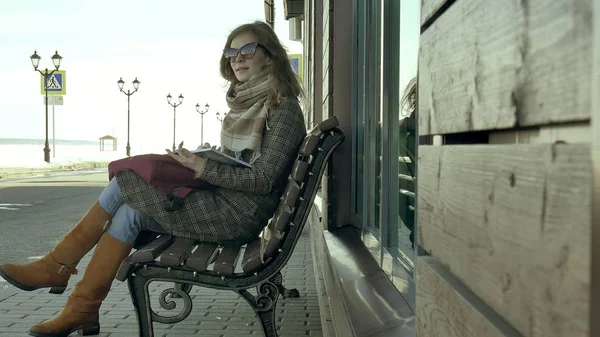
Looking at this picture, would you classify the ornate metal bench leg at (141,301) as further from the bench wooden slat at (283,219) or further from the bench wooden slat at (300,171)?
the bench wooden slat at (300,171)

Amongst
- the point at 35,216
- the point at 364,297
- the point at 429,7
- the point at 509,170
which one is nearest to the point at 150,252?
the point at 364,297

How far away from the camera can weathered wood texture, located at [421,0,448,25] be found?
1.06m

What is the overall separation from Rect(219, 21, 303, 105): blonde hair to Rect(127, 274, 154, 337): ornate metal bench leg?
3.78 feet

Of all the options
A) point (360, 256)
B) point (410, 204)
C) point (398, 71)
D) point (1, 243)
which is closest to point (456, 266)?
point (410, 204)

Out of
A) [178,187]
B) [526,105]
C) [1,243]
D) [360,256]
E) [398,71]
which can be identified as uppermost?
[398,71]

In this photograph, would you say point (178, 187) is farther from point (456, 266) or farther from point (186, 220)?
point (456, 266)

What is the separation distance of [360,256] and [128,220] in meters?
1.13

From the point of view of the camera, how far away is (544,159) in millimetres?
611

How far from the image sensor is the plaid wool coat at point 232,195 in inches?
137

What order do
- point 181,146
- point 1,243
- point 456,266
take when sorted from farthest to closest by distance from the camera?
1. point 1,243
2. point 181,146
3. point 456,266

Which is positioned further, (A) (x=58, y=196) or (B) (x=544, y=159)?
(A) (x=58, y=196)

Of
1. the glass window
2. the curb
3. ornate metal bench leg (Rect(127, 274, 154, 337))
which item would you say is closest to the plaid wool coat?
ornate metal bench leg (Rect(127, 274, 154, 337))

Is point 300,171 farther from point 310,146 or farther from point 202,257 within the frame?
point 202,257

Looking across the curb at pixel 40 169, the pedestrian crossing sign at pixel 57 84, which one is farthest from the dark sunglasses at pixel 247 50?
the pedestrian crossing sign at pixel 57 84
